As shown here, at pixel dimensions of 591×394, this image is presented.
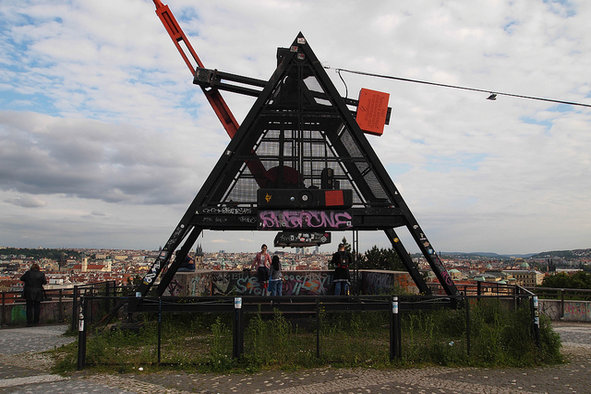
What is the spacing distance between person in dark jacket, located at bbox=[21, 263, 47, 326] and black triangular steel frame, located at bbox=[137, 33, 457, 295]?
483cm

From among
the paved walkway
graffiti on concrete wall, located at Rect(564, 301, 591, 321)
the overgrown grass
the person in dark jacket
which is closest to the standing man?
the overgrown grass

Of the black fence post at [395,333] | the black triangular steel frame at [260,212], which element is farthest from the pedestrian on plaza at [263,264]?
the black fence post at [395,333]

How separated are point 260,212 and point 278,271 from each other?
8.25 feet

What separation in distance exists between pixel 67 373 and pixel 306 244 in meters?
5.79

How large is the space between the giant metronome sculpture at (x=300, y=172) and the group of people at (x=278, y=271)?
1.33 meters

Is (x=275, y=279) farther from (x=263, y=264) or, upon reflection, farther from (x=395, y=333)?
(x=395, y=333)

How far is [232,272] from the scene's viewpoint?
15.4 m

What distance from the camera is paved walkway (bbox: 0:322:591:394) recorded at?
648 cm

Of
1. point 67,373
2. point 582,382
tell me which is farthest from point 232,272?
point 582,382

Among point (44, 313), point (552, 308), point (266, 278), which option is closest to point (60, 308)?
point (44, 313)

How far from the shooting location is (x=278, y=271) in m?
12.4

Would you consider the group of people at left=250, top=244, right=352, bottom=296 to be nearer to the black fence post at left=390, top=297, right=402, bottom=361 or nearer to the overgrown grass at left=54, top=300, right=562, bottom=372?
the overgrown grass at left=54, top=300, right=562, bottom=372

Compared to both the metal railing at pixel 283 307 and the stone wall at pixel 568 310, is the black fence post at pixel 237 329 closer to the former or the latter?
the metal railing at pixel 283 307

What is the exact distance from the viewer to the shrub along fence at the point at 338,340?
25.6ft
